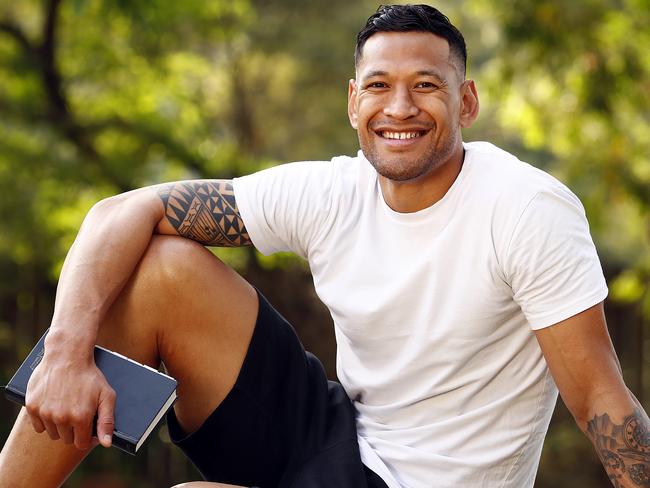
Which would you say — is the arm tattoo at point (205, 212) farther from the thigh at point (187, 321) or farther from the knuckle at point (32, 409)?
the knuckle at point (32, 409)

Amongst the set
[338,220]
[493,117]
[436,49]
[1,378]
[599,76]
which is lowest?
[1,378]

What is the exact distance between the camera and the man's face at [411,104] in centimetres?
186

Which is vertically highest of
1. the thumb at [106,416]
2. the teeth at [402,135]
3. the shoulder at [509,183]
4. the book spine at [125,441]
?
the teeth at [402,135]

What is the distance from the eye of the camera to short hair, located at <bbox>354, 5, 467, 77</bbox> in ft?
6.17

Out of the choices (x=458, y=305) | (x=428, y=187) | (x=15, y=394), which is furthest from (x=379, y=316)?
(x=15, y=394)

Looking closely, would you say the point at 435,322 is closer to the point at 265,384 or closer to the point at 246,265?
the point at 265,384

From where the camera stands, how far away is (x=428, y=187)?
73.2 inches

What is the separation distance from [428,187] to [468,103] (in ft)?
0.80

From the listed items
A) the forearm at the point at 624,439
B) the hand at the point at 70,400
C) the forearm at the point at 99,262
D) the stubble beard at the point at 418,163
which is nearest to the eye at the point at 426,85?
the stubble beard at the point at 418,163

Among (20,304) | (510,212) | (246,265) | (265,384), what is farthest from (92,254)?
(20,304)

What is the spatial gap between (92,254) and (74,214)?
361cm

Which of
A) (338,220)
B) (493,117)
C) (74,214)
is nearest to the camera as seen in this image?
(338,220)

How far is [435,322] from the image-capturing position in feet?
5.86

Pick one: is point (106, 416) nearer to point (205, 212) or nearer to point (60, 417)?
point (60, 417)
